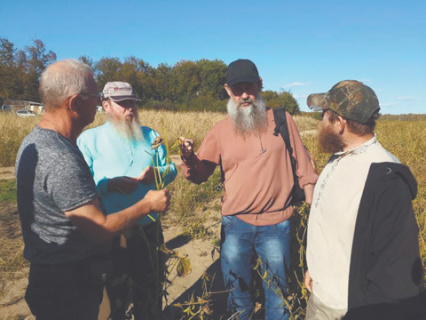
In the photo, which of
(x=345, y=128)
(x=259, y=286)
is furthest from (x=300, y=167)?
(x=259, y=286)

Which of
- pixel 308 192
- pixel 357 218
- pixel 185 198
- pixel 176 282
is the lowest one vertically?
pixel 176 282

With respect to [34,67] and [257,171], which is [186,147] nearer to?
[257,171]

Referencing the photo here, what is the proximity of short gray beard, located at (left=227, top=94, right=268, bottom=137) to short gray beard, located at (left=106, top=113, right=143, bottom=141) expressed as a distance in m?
0.76

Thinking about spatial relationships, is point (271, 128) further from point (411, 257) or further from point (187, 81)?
point (187, 81)

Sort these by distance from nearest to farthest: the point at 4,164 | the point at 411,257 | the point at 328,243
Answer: the point at 411,257 → the point at 328,243 → the point at 4,164

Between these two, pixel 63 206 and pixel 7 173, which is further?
pixel 7 173

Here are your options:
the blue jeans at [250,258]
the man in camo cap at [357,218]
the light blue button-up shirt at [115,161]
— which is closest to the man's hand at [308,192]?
the blue jeans at [250,258]

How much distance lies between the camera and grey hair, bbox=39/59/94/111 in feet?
4.43

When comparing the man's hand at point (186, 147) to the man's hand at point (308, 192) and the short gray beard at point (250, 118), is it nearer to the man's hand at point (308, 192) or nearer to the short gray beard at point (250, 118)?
the short gray beard at point (250, 118)

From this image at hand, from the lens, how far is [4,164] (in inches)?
338

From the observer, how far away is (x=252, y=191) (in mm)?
2037

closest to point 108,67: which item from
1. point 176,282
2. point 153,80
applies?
point 153,80

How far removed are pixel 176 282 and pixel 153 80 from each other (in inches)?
1682

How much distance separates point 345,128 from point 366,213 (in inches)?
17.3
